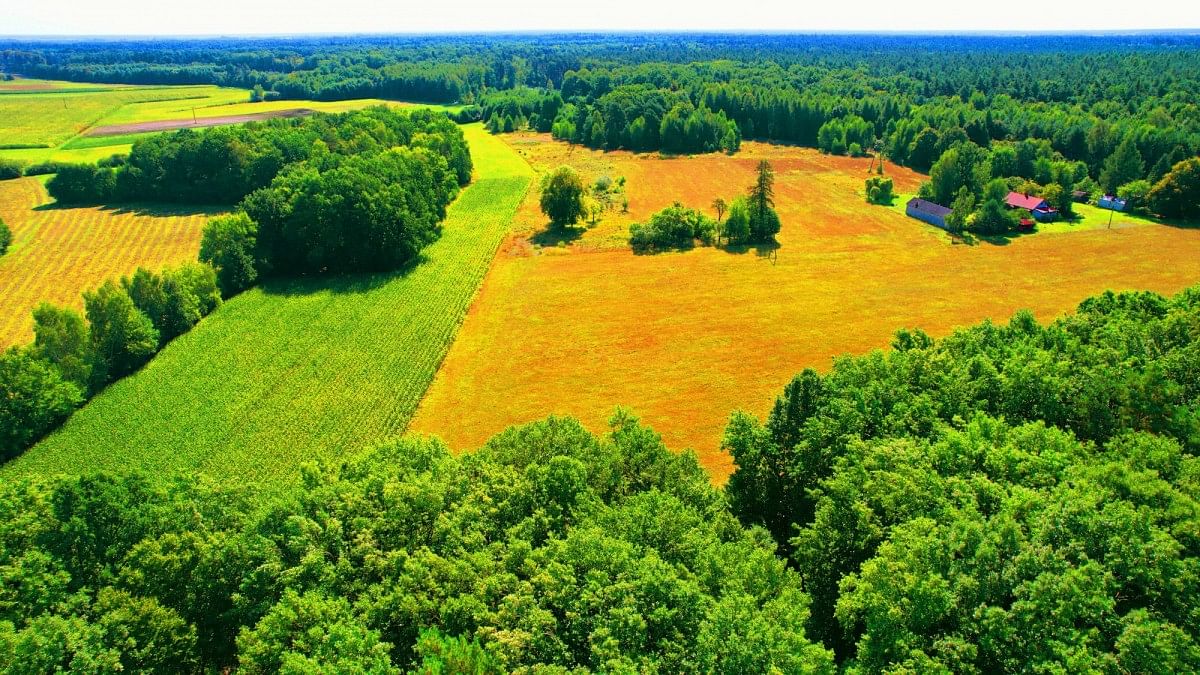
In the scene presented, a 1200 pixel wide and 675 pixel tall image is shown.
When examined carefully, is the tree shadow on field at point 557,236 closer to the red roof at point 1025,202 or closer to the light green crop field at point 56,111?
the red roof at point 1025,202

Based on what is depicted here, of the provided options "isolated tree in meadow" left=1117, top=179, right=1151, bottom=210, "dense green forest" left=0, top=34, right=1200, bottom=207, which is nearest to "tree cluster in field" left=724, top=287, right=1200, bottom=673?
"isolated tree in meadow" left=1117, top=179, right=1151, bottom=210

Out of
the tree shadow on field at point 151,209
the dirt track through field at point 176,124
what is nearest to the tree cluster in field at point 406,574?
the tree shadow on field at point 151,209

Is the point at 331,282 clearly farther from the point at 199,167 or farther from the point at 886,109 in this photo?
the point at 886,109

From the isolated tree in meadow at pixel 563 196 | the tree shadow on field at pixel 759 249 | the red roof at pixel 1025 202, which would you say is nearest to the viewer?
the tree shadow on field at pixel 759 249

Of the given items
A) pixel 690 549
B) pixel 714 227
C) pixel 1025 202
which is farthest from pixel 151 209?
pixel 1025 202

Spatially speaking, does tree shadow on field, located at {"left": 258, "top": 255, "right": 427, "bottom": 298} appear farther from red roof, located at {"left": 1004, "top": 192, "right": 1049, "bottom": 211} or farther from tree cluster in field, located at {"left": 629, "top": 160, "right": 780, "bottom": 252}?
red roof, located at {"left": 1004, "top": 192, "right": 1049, "bottom": 211}
